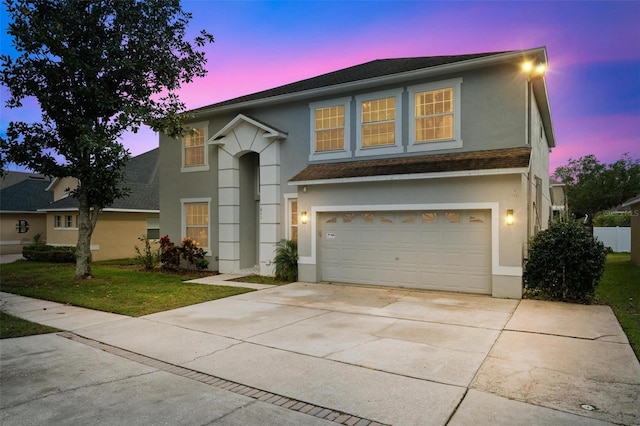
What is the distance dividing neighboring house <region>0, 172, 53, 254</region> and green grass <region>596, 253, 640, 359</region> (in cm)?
2996

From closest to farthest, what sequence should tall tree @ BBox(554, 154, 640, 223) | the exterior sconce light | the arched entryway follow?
the exterior sconce light
the arched entryway
tall tree @ BBox(554, 154, 640, 223)

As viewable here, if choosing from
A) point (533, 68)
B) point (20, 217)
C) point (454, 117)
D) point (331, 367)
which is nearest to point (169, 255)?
point (454, 117)

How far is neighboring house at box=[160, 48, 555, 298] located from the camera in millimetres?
10133

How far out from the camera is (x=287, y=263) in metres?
12.9

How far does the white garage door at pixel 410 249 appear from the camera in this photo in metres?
10.3

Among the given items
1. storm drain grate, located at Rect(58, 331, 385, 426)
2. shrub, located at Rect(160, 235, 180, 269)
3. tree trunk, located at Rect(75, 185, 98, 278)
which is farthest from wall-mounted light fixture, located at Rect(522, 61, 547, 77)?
tree trunk, located at Rect(75, 185, 98, 278)

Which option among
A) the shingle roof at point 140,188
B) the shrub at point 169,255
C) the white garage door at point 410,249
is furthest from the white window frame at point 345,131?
the shingle roof at point 140,188

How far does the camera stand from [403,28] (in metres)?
15.2

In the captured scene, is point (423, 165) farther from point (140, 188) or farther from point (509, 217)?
point (140, 188)

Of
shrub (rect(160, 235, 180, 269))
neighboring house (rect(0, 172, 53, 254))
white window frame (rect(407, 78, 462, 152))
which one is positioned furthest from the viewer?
neighboring house (rect(0, 172, 53, 254))

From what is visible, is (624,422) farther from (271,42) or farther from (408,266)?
(271,42)

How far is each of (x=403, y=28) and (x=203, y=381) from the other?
1439 cm

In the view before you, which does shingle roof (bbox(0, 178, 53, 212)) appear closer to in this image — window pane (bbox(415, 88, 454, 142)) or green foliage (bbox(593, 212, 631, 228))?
window pane (bbox(415, 88, 454, 142))

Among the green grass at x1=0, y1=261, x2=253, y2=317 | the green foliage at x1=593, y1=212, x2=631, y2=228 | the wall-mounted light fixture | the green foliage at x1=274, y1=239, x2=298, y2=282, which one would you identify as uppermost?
the wall-mounted light fixture
